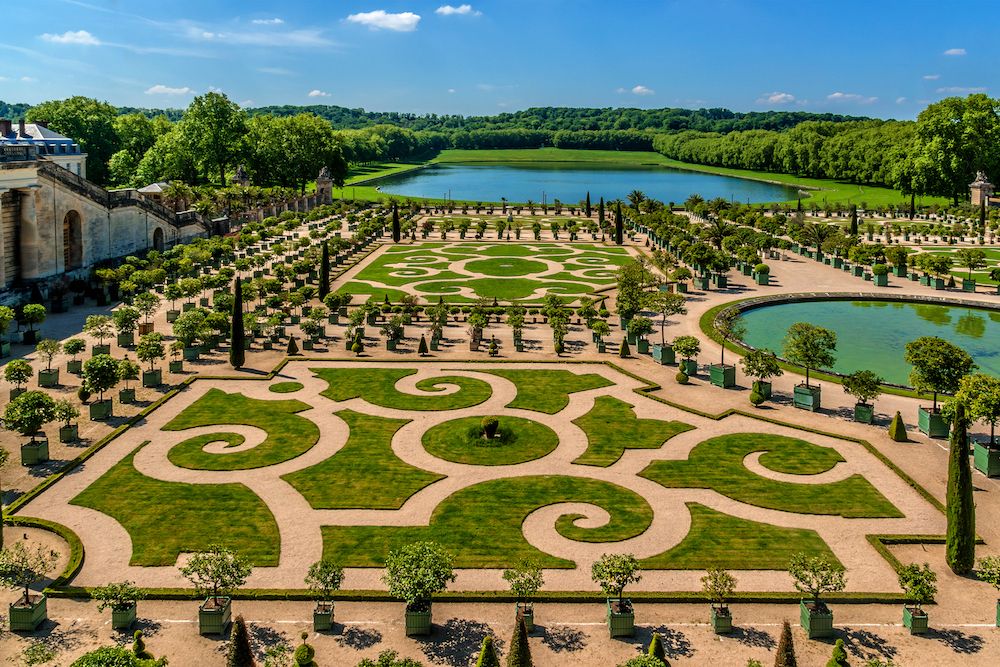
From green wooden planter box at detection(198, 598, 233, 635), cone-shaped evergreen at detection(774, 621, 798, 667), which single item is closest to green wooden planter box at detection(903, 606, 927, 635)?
cone-shaped evergreen at detection(774, 621, 798, 667)

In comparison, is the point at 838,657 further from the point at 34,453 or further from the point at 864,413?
the point at 34,453

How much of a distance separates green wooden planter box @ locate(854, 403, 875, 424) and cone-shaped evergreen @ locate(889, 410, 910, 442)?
2.07 m

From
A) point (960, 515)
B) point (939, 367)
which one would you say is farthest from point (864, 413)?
point (960, 515)

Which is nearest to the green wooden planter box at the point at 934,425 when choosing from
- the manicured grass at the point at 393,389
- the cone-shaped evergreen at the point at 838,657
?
the cone-shaped evergreen at the point at 838,657

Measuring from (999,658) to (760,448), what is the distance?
632 inches

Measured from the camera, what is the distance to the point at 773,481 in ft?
114

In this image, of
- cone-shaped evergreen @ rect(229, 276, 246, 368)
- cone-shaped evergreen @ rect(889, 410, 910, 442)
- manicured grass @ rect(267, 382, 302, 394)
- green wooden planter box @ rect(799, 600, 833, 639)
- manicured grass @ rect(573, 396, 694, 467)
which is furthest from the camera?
cone-shaped evergreen @ rect(229, 276, 246, 368)

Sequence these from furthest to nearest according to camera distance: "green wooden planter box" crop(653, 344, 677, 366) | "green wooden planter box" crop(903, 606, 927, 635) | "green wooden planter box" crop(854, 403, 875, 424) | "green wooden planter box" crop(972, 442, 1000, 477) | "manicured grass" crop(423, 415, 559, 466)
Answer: "green wooden planter box" crop(653, 344, 677, 366)
"green wooden planter box" crop(854, 403, 875, 424)
"manicured grass" crop(423, 415, 559, 466)
"green wooden planter box" crop(972, 442, 1000, 477)
"green wooden planter box" crop(903, 606, 927, 635)

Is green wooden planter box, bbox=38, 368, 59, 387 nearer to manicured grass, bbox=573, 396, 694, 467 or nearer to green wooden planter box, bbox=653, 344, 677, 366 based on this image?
manicured grass, bbox=573, 396, 694, 467

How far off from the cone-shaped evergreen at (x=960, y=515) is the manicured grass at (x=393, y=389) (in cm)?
2456

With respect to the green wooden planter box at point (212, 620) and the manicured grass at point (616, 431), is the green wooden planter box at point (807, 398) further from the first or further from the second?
the green wooden planter box at point (212, 620)

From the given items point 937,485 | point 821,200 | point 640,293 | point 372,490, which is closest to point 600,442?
point 372,490

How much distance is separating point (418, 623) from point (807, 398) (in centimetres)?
2857

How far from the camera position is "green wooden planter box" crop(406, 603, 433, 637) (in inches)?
949
